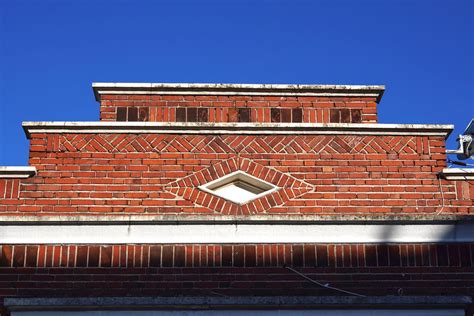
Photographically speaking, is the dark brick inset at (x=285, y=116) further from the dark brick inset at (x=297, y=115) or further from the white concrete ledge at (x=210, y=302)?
the white concrete ledge at (x=210, y=302)

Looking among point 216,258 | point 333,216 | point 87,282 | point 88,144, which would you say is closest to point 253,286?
point 216,258

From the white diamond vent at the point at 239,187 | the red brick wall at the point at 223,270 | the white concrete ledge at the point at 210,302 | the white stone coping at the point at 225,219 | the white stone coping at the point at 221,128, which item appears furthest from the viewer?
the white stone coping at the point at 221,128

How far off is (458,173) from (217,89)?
315cm

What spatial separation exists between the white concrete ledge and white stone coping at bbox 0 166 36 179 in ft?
4.92

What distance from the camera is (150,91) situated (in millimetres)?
10977

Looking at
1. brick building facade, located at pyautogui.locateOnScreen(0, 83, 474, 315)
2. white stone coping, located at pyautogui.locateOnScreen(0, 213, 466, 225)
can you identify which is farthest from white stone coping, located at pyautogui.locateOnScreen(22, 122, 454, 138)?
white stone coping, located at pyautogui.locateOnScreen(0, 213, 466, 225)

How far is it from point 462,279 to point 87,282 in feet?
13.9

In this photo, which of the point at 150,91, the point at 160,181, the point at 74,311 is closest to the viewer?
the point at 74,311

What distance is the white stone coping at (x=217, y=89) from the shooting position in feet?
36.0

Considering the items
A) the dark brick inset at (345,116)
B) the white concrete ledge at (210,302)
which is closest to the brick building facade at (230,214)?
the white concrete ledge at (210,302)

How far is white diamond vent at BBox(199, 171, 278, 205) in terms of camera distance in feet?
33.4

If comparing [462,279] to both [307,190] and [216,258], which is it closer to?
[307,190]

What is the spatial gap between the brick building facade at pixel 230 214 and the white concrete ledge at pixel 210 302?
1 cm

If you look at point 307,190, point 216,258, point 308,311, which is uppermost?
point 307,190
